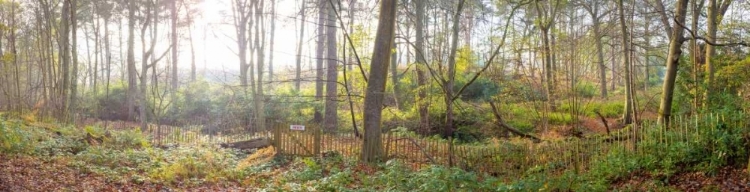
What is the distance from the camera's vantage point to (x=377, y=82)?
1115 cm

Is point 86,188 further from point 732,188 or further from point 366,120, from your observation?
point 732,188

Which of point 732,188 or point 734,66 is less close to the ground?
point 734,66

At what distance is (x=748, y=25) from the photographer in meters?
13.4

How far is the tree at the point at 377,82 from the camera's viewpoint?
11.1 metres

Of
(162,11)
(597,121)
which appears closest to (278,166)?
(597,121)

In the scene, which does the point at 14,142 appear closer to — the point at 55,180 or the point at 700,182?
the point at 55,180

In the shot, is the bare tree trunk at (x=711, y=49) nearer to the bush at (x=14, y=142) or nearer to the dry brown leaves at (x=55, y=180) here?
the dry brown leaves at (x=55, y=180)

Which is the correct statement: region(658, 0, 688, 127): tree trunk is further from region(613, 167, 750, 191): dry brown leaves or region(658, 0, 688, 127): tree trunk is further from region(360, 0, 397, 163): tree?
region(360, 0, 397, 163): tree

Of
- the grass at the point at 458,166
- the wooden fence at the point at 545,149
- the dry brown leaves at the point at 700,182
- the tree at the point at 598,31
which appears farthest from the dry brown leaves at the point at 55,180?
the tree at the point at 598,31

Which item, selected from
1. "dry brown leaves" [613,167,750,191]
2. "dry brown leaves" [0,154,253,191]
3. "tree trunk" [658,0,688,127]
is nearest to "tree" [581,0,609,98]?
"tree trunk" [658,0,688,127]

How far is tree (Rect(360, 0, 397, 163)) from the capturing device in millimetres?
11125

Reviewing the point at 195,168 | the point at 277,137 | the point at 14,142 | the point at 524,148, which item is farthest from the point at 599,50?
the point at 14,142

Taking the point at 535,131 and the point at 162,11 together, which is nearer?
the point at 535,131

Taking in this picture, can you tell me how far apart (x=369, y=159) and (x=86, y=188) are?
17.6 feet
